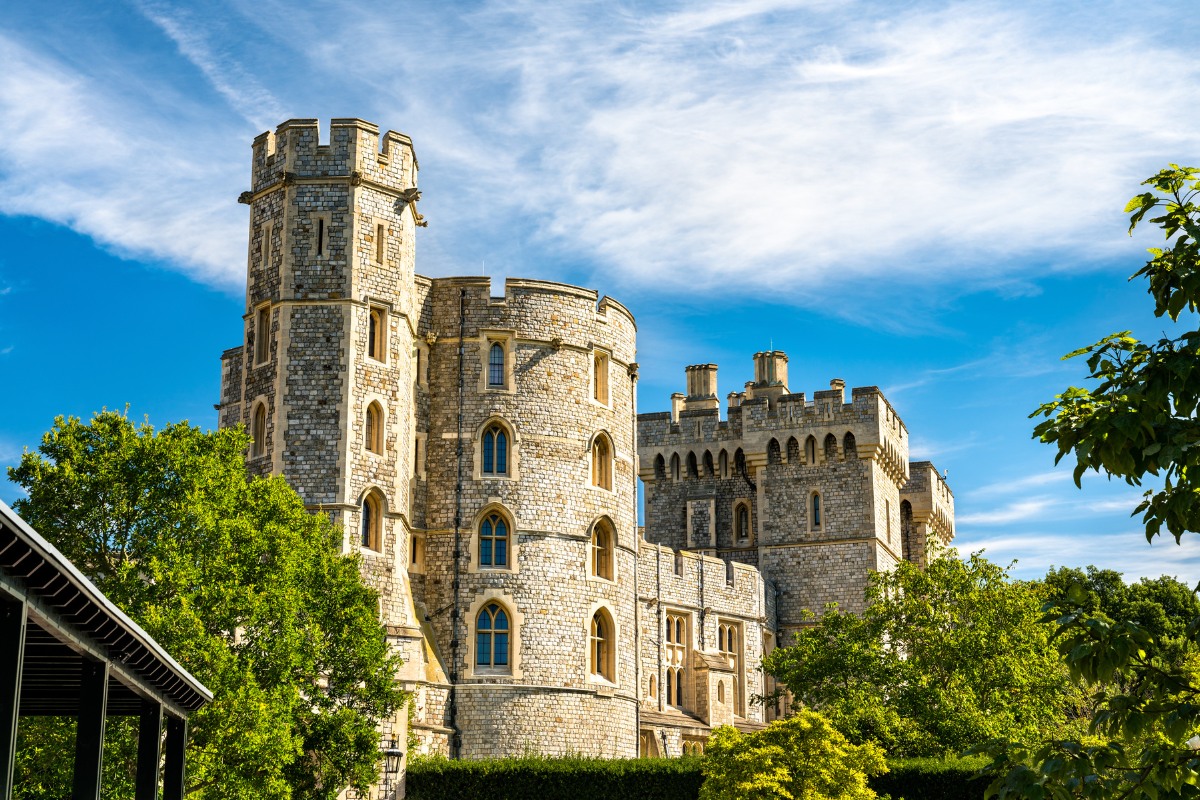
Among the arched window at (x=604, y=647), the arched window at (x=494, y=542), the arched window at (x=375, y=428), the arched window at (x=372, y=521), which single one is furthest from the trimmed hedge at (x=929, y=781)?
the arched window at (x=375, y=428)

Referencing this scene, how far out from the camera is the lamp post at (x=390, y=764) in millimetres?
35812

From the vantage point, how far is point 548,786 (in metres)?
36.8

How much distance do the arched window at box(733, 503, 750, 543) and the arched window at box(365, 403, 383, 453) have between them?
25.5 meters

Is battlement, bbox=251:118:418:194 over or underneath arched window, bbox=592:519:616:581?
over

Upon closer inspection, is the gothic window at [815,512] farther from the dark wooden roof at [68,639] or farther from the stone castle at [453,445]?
the dark wooden roof at [68,639]

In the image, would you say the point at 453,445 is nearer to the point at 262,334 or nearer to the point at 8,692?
the point at 262,334

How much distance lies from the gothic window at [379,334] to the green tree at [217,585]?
27.3 feet

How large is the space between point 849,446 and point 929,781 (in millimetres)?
24276

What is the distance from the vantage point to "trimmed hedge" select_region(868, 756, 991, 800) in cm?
3622

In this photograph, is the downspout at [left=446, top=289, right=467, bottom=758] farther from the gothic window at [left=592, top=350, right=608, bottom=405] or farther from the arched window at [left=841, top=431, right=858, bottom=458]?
the arched window at [left=841, top=431, right=858, bottom=458]

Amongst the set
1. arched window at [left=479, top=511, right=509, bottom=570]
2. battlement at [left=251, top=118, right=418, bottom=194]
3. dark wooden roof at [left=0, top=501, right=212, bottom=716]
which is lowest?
dark wooden roof at [left=0, top=501, right=212, bottom=716]

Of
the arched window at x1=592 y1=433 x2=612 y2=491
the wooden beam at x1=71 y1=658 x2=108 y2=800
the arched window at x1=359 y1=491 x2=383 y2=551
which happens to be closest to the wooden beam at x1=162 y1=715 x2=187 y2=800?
the wooden beam at x1=71 y1=658 x2=108 y2=800

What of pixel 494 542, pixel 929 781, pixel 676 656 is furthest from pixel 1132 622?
pixel 676 656

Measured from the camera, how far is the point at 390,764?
36062 mm
